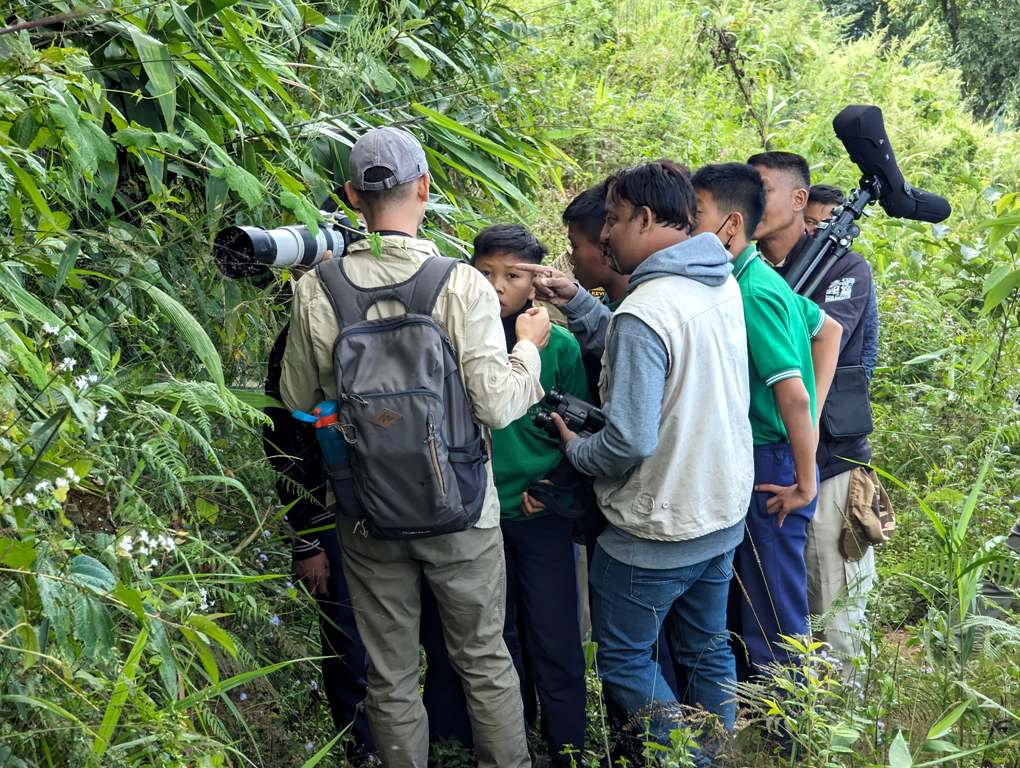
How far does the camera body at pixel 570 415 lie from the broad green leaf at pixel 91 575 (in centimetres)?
155

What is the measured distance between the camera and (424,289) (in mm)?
2705

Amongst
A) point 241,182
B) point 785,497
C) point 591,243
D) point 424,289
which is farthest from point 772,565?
point 241,182

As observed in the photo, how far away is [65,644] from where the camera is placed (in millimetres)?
1845

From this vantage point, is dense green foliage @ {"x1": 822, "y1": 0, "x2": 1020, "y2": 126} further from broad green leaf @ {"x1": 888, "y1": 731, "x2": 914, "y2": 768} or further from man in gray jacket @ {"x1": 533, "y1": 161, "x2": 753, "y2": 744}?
broad green leaf @ {"x1": 888, "y1": 731, "x2": 914, "y2": 768}

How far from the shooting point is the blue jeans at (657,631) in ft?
9.83

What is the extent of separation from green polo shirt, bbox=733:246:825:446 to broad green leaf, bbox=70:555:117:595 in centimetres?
201

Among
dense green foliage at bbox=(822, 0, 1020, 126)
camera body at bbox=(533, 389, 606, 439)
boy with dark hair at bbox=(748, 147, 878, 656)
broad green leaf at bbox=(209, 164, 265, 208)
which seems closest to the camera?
broad green leaf at bbox=(209, 164, 265, 208)

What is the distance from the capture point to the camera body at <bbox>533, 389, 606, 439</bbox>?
10.3ft

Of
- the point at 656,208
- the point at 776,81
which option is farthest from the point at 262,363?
the point at 776,81

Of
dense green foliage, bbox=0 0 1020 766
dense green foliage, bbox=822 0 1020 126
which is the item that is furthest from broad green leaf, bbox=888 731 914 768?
dense green foliage, bbox=822 0 1020 126

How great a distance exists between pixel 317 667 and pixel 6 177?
1.92 metres

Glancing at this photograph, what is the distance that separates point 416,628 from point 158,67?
1.67m

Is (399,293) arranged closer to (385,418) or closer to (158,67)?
(385,418)

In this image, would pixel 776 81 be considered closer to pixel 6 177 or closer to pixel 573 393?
pixel 573 393
